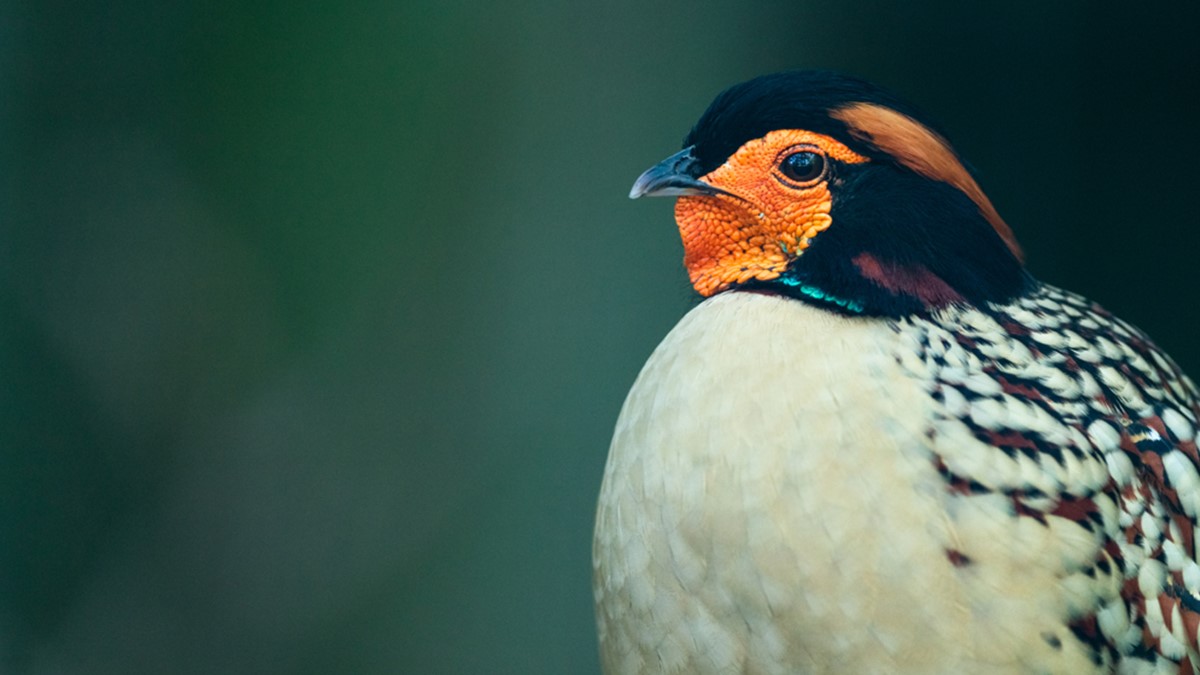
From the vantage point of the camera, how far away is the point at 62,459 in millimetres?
2111

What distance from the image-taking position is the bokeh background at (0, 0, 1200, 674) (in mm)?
2100

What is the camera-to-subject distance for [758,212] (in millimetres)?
1314

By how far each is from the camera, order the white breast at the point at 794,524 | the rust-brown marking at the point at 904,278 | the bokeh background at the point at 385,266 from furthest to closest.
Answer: the bokeh background at the point at 385,266 → the rust-brown marking at the point at 904,278 → the white breast at the point at 794,524

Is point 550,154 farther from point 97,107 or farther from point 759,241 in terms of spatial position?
point 759,241

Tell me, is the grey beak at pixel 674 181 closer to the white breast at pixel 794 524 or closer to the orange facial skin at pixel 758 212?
the orange facial skin at pixel 758 212

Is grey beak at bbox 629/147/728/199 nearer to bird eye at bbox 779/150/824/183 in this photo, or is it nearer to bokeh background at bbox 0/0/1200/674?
bird eye at bbox 779/150/824/183

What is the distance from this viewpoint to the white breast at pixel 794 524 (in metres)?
1.11

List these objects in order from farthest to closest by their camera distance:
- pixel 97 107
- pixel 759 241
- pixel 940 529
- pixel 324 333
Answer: pixel 324 333 → pixel 97 107 → pixel 759 241 → pixel 940 529

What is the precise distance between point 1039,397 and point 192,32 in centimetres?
161

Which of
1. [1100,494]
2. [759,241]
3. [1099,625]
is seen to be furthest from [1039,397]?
[759,241]

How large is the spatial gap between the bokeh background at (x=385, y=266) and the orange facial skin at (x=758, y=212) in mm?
876

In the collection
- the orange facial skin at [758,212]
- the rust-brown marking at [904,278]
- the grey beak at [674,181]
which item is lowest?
the rust-brown marking at [904,278]

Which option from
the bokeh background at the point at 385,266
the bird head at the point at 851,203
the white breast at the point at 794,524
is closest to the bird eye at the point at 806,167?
the bird head at the point at 851,203

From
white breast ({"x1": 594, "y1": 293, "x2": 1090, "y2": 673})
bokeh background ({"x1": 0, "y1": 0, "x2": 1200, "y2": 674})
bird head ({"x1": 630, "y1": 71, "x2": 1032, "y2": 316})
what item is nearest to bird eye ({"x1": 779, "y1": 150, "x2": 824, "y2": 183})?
bird head ({"x1": 630, "y1": 71, "x2": 1032, "y2": 316})
